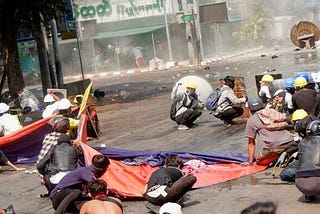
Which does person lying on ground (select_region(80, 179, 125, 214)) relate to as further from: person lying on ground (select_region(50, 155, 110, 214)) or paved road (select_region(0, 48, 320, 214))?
paved road (select_region(0, 48, 320, 214))

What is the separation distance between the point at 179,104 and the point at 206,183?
5.92m

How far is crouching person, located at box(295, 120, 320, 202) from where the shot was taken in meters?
7.93

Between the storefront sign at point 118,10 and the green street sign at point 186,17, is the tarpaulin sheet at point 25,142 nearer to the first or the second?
the green street sign at point 186,17

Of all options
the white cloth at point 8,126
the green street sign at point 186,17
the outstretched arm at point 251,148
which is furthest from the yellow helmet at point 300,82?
the green street sign at point 186,17

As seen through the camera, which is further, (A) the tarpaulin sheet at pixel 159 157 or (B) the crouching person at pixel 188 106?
(B) the crouching person at pixel 188 106

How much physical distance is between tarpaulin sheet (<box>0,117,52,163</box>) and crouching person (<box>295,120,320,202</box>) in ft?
22.6

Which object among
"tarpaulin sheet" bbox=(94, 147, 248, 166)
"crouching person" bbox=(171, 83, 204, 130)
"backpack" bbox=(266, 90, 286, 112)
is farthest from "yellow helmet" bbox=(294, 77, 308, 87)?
"crouching person" bbox=(171, 83, 204, 130)

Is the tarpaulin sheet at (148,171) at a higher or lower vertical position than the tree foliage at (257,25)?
lower

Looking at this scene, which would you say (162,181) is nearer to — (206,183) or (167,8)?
(206,183)

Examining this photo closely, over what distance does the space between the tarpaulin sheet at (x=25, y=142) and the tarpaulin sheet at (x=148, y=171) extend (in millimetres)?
2663

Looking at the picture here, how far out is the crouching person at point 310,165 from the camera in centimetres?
793

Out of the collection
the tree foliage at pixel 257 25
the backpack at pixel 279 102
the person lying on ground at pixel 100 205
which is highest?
the tree foliage at pixel 257 25

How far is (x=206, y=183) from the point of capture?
10094mm

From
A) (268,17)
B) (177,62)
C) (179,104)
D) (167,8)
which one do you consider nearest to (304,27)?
(177,62)
